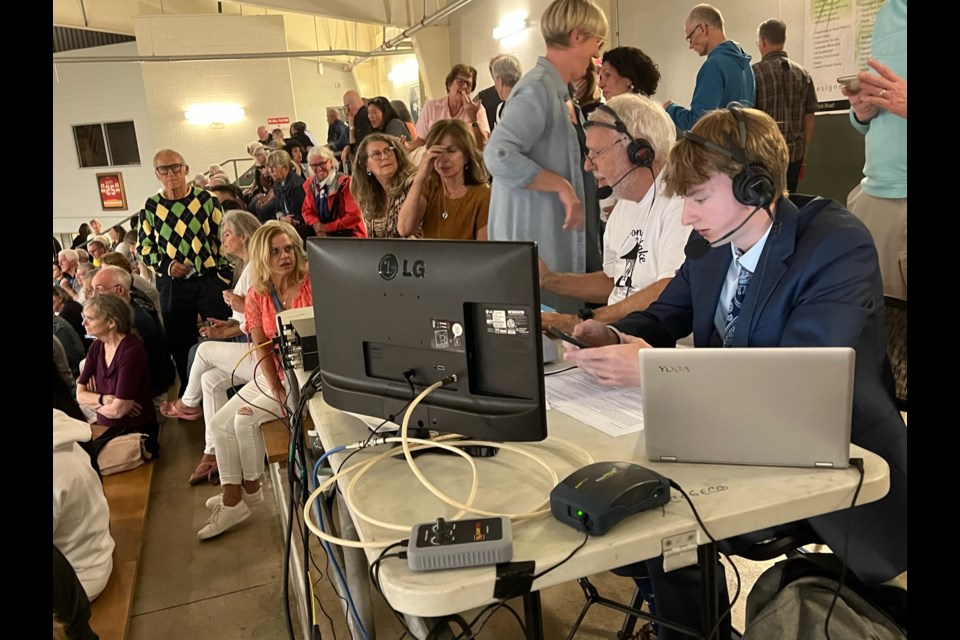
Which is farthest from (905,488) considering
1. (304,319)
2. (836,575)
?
(304,319)

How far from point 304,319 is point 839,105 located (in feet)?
9.91

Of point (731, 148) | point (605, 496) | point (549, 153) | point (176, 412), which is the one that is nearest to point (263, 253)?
point (549, 153)

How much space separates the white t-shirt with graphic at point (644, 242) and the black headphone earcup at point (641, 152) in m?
0.06

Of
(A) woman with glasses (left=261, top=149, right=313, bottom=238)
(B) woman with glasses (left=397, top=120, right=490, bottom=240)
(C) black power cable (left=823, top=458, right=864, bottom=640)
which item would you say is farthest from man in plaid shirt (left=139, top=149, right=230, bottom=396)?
(C) black power cable (left=823, top=458, right=864, bottom=640)

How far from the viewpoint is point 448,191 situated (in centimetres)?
301

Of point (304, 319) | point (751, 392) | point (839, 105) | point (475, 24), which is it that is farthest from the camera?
point (475, 24)

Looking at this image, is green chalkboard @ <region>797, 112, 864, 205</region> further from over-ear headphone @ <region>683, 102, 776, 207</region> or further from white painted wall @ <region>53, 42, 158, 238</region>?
white painted wall @ <region>53, 42, 158, 238</region>

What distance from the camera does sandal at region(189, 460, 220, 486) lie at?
11.2 feet

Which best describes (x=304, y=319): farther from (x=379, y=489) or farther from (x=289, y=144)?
(x=289, y=144)

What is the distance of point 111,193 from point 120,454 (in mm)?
10440

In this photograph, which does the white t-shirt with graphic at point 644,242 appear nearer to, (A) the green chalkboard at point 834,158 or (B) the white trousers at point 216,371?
(B) the white trousers at point 216,371

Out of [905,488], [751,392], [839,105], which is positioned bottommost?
[905,488]

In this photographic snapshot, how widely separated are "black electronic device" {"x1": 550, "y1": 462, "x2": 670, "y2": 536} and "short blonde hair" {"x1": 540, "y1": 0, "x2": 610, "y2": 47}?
6.31ft
